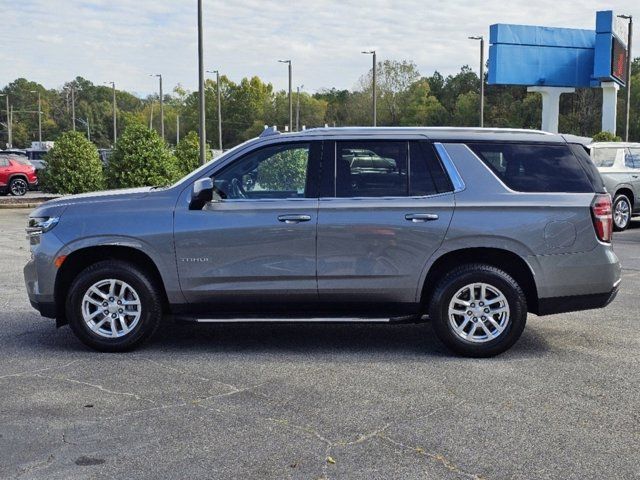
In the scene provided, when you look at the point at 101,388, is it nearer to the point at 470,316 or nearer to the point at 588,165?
the point at 470,316

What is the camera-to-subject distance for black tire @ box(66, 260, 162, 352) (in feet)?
23.0

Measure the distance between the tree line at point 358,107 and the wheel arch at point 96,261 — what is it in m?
42.3

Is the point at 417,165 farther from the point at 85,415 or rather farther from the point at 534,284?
the point at 85,415

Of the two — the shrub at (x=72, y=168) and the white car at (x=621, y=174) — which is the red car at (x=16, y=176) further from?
the white car at (x=621, y=174)

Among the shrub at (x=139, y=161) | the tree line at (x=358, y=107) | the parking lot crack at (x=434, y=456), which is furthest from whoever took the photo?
the tree line at (x=358, y=107)

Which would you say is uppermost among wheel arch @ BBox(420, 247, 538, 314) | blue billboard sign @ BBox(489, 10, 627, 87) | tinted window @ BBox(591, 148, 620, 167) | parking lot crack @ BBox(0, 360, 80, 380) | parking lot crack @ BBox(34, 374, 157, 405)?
blue billboard sign @ BBox(489, 10, 627, 87)

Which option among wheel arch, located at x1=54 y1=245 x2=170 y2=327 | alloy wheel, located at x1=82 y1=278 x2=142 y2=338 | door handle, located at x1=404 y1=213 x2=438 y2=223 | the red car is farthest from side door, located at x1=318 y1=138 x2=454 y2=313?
the red car

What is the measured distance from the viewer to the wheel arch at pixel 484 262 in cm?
705

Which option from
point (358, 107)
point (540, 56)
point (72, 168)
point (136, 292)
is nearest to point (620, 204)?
point (136, 292)

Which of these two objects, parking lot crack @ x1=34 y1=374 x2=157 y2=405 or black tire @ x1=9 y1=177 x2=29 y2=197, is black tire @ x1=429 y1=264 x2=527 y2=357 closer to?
parking lot crack @ x1=34 y1=374 x2=157 y2=405

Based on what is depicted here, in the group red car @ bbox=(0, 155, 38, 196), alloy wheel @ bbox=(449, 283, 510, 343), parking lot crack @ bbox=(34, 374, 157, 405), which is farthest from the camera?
red car @ bbox=(0, 155, 38, 196)

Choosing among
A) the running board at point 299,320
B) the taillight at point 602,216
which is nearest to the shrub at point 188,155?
the running board at point 299,320

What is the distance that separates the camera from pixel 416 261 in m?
6.93

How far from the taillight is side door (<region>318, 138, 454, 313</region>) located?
3.96ft
